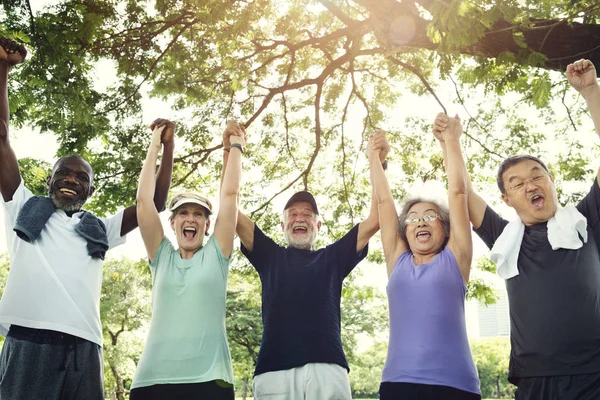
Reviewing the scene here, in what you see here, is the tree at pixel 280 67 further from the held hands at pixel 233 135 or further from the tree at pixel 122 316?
the tree at pixel 122 316

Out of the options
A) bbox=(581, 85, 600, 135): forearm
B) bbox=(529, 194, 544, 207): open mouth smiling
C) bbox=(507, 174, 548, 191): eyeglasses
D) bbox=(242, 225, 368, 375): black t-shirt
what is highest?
bbox=(581, 85, 600, 135): forearm

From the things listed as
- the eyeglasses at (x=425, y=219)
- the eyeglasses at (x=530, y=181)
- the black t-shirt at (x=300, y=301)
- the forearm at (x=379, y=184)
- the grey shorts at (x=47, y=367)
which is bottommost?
the grey shorts at (x=47, y=367)

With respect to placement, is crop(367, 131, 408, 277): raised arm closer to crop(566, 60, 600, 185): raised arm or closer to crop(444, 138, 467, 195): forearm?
crop(444, 138, 467, 195): forearm

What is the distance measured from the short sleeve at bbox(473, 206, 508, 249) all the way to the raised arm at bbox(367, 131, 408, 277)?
0.54 meters

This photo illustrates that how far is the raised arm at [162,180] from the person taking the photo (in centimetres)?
409

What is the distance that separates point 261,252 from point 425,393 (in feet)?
5.48

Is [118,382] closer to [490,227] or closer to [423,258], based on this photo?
[423,258]

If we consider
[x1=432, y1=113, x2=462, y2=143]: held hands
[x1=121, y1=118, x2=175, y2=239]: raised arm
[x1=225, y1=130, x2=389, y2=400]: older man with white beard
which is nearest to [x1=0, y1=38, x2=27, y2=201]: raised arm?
[x1=121, y1=118, x2=175, y2=239]: raised arm

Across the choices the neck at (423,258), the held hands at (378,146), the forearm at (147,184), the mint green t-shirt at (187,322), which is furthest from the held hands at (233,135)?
the neck at (423,258)

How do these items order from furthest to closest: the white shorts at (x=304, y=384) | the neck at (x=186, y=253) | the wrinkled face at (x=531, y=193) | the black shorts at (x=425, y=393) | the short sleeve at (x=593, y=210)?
the neck at (x=186, y=253)
the white shorts at (x=304, y=384)
the wrinkled face at (x=531, y=193)
the short sleeve at (x=593, y=210)
the black shorts at (x=425, y=393)

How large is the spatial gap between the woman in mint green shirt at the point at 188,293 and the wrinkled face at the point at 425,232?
4.01ft

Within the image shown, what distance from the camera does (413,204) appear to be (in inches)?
148

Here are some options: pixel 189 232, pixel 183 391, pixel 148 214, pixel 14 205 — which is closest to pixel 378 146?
pixel 189 232

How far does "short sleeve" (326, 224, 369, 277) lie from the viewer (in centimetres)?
409
